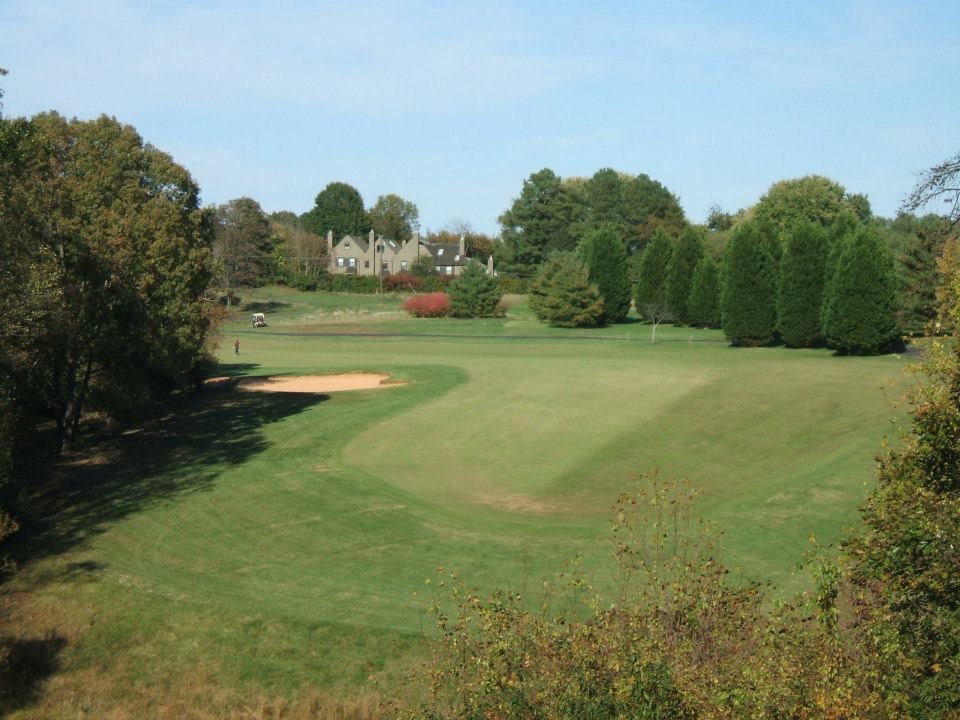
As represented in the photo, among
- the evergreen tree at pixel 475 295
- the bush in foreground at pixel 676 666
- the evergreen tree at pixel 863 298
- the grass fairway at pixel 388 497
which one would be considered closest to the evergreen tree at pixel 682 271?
the evergreen tree at pixel 863 298

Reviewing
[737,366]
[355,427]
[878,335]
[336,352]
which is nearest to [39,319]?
[355,427]

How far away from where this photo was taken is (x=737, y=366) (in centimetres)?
4566

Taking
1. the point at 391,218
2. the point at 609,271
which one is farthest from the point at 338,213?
the point at 609,271

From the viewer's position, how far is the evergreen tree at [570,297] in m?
79.6

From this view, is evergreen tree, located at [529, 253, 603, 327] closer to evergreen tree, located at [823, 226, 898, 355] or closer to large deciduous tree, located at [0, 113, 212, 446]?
evergreen tree, located at [823, 226, 898, 355]

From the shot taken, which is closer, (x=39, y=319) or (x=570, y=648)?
(x=570, y=648)

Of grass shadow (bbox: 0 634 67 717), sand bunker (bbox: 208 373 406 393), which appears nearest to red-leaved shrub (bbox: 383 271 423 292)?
sand bunker (bbox: 208 373 406 393)

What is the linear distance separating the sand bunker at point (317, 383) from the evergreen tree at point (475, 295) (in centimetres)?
4357

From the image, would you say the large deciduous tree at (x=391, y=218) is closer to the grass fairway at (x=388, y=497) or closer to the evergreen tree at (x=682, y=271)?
the evergreen tree at (x=682, y=271)

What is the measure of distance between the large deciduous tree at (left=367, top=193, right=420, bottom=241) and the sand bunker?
400 ft

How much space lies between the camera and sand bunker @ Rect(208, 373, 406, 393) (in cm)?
4328

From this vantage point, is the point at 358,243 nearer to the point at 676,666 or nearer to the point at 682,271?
the point at 682,271

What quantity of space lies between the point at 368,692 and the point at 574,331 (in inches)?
2475

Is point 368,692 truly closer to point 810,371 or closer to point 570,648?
point 570,648
